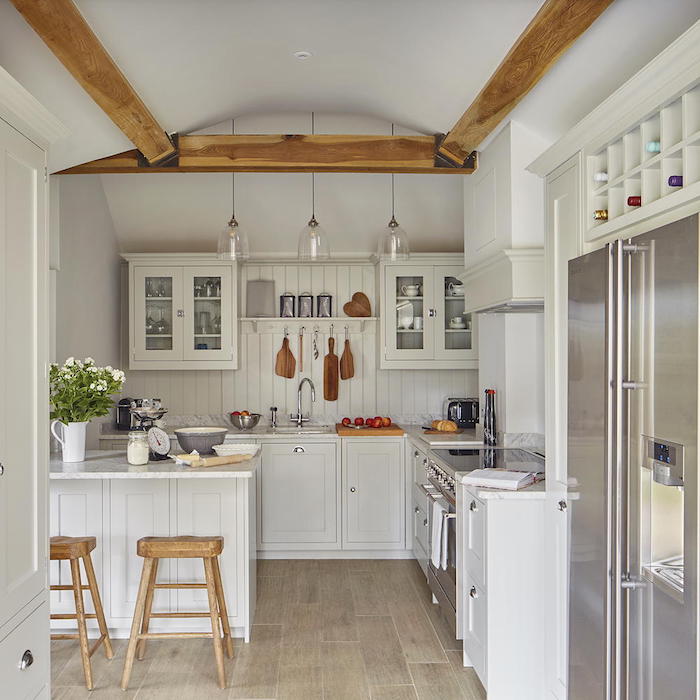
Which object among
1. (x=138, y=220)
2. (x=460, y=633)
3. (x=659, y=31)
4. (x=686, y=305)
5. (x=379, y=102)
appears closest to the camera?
(x=686, y=305)

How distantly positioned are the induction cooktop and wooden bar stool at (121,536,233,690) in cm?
124

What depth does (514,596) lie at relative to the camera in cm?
312

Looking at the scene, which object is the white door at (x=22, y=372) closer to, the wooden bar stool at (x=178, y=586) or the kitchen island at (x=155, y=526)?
the wooden bar stool at (x=178, y=586)

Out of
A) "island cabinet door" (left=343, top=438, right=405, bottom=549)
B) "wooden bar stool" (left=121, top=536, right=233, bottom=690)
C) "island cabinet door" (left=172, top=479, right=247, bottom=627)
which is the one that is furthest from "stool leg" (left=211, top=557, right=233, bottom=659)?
"island cabinet door" (left=343, top=438, right=405, bottom=549)

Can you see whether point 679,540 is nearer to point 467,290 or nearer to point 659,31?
point 659,31

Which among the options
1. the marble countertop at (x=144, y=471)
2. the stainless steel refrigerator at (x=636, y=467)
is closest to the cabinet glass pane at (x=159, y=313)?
the marble countertop at (x=144, y=471)

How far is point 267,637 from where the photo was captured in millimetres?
3973

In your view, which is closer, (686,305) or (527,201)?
(686,305)

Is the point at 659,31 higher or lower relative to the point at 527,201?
higher

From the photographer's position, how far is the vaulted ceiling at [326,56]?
2859 millimetres

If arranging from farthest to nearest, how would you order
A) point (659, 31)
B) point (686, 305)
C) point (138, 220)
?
point (138, 220) → point (659, 31) → point (686, 305)

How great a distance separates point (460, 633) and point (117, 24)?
313 cm

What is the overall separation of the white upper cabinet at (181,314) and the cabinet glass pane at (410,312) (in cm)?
128

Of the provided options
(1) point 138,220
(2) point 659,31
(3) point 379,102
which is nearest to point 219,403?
(1) point 138,220
